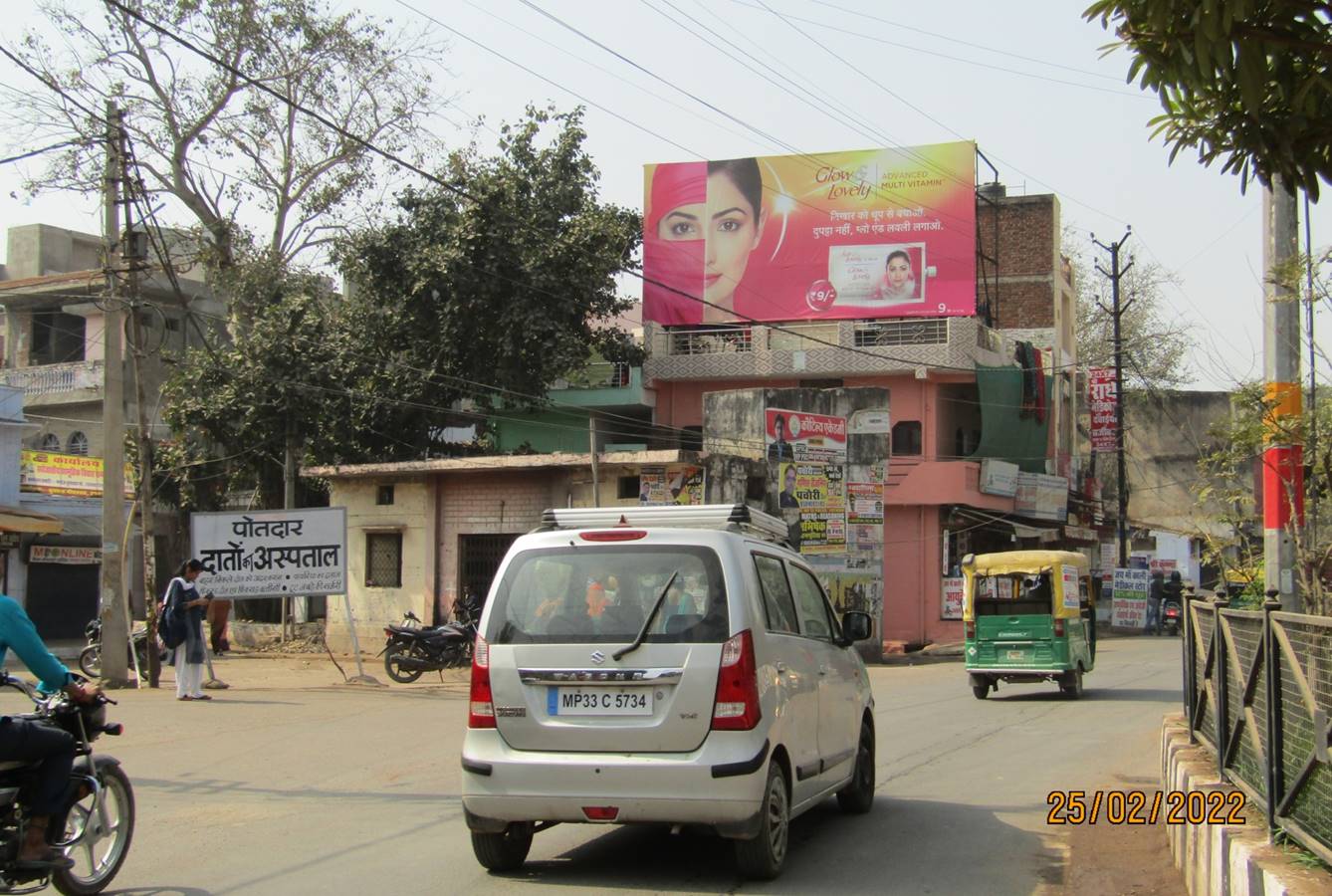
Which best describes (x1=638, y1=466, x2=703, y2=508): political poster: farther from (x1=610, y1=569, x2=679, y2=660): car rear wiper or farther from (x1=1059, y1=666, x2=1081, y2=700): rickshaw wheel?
(x1=610, y1=569, x2=679, y2=660): car rear wiper

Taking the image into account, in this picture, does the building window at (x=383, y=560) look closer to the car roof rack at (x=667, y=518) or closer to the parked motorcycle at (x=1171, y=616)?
the car roof rack at (x=667, y=518)

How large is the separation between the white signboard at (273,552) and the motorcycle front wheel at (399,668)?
1.83 m

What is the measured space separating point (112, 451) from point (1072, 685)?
14545 millimetres

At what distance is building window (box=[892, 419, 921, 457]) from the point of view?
37.6m

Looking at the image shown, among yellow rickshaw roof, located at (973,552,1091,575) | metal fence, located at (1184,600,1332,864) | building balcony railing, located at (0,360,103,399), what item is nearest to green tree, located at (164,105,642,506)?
building balcony railing, located at (0,360,103,399)

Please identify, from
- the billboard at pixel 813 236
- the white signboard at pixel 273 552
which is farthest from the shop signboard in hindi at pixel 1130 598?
the white signboard at pixel 273 552

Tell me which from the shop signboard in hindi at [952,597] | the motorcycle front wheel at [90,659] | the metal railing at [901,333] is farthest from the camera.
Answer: the metal railing at [901,333]

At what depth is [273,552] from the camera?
20.2 metres

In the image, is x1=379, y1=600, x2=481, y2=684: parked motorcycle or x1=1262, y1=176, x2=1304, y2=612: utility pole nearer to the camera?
x1=1262, y1=176, x2=1304, y2=612: utility pole

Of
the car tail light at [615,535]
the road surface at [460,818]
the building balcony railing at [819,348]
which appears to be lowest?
the road surface at [460,818]

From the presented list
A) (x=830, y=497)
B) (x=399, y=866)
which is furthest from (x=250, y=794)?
(x=830, y=497)

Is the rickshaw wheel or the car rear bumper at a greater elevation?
the car rear bumper

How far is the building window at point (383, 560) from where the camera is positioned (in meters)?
29.4

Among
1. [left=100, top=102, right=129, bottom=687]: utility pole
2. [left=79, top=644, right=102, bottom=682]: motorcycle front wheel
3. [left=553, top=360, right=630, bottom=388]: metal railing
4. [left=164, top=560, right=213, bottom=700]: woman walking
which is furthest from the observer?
[left=553, top=360, right=630, bottom=388]: metal railing
